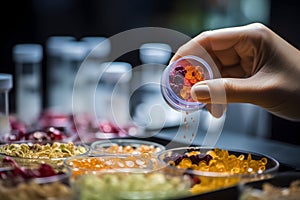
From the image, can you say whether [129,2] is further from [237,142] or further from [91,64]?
[237,142]

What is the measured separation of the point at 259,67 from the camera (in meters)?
1.51

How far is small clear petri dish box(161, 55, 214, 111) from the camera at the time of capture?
1393 millimetres

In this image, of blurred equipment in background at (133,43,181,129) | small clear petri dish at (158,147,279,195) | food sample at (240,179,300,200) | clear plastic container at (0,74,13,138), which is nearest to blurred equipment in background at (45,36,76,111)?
blurred equipment in background at (133,43,181,129)

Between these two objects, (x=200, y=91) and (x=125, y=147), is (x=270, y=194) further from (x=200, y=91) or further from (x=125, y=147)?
(x=125, y=147)

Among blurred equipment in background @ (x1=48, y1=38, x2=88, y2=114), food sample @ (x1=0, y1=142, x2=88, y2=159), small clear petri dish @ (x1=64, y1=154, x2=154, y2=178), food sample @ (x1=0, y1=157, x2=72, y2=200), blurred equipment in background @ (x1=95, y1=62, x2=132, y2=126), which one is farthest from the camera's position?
blurred equipment in background @ (x1=48, y1=38, x2=88, y2=114)

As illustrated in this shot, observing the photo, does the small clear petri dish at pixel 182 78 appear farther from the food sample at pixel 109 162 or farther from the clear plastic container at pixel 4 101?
the clear plastic container at pixel 4 101

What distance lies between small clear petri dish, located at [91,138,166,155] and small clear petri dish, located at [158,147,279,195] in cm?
19

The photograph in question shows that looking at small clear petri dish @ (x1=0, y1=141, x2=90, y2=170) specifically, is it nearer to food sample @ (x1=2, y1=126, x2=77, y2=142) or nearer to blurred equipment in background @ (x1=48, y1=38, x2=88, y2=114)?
food sample @ (x1=2, y1=126, x2=77, y2=142)

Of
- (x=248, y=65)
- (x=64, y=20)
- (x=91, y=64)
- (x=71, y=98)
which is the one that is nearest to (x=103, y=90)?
(x=91, y=64)

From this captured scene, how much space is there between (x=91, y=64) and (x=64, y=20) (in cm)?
102

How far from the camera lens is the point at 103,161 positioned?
1.23m

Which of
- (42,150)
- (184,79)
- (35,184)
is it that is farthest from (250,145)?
(35,184)

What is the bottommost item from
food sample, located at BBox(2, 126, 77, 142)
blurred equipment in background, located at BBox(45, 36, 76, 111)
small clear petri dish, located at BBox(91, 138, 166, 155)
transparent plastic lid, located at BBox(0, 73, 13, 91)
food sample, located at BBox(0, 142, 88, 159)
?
blurred equipment in background, located at BBox(45, 36, 76, 111)

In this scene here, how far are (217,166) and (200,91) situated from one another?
0.76ft
